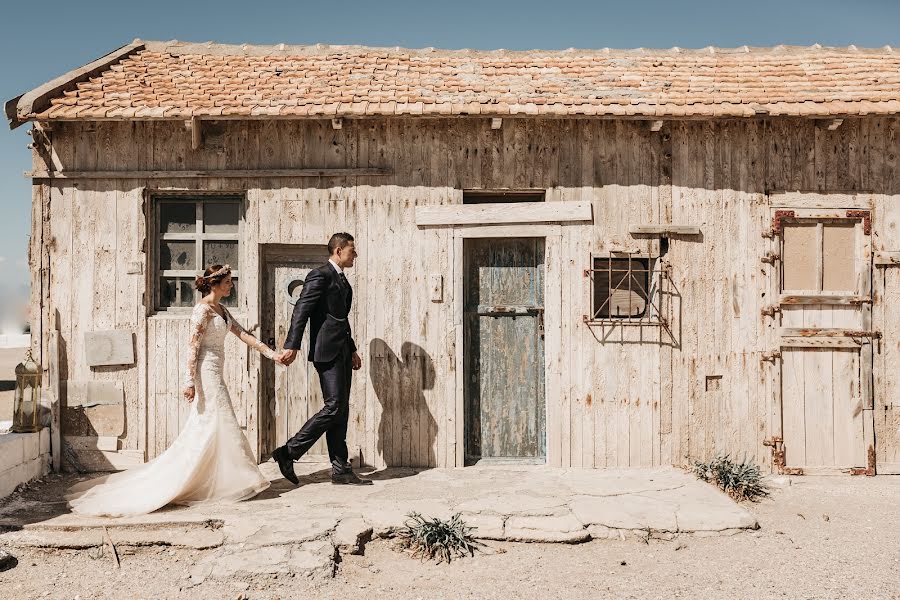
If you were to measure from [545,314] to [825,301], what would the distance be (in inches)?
106

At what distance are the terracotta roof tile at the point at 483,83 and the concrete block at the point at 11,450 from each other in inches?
114

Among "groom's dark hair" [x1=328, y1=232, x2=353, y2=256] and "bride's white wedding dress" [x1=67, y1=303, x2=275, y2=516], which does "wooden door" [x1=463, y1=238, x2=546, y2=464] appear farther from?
Answer: "bride's white wedding dress" [x1=67, y1=303, x2=275, y2=516]

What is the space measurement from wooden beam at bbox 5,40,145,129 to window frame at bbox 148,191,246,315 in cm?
129

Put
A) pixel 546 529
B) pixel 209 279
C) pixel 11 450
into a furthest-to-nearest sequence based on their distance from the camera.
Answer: pixel 11 450 < pixel 209 279 < pixel 546 529

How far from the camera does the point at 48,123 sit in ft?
22.1

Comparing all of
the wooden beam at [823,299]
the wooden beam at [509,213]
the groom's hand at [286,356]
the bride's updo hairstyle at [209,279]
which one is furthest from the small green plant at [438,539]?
the wooden beam at [823,299]

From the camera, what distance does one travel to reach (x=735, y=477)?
6.09 meters

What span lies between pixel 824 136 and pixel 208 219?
6065 millimetres

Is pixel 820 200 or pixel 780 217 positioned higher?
pixel 820 200

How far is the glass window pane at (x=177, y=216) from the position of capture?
6.97 m

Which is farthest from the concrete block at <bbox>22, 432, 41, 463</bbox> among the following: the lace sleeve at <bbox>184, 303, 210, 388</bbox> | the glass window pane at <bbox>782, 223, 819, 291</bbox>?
the glass window pane at <bbox>782, 223, 819, 291</bbox>

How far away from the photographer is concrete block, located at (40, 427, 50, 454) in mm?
6473

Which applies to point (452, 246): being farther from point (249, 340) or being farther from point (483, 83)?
point (249, 340)


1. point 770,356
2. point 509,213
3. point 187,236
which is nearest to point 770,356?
point 770,356
